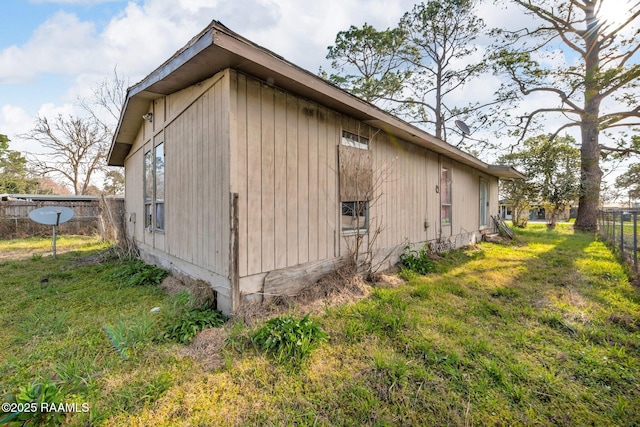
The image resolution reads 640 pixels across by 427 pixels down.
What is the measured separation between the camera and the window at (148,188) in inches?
211

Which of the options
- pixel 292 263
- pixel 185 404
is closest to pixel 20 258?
pixel 292 263

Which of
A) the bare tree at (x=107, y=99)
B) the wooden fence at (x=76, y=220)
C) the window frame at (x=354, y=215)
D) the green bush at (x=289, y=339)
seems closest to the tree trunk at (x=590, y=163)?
the window frame at (x=354, y=215)

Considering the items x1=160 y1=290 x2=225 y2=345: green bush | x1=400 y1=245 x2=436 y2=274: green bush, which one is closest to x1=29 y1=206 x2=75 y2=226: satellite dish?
x1=160 y1=290 x2=225 y2=345: green bush

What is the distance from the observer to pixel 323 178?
153 inches

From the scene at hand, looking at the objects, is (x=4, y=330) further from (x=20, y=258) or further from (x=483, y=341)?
(x=20, y=258)

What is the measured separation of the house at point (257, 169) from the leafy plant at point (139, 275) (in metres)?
0.23

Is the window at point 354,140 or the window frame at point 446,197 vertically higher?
the window at point 354,140

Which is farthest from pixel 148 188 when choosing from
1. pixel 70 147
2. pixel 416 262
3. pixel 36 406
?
pixel 70 147

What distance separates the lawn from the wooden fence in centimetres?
535

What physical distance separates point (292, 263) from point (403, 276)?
2.24 m

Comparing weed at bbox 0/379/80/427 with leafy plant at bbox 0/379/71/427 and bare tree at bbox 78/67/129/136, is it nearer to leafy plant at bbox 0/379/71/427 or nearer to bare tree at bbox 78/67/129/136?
leafy plant at bbox 0/379/71/427

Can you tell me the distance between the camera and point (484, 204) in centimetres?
964

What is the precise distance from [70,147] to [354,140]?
2219 centimetres

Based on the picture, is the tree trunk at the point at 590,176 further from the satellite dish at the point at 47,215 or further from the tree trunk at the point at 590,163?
the satellite dish at the point at 47,215
